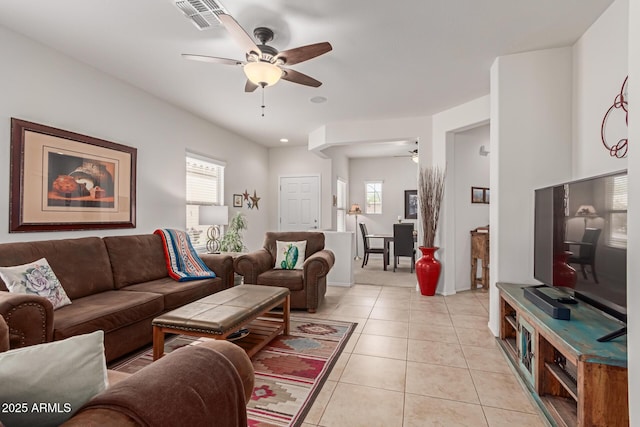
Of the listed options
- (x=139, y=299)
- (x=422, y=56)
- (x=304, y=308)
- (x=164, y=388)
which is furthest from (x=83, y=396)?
(x=422, y=56)

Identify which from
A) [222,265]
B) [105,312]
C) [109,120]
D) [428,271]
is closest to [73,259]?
[105,312]

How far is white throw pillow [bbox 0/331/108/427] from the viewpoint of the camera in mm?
660

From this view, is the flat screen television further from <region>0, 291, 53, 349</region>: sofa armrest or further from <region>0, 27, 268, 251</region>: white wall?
<region>0, 27, 268, 251</region>: white wall

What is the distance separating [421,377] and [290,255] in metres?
2.23

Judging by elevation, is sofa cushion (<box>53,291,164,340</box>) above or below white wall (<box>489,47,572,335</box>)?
below

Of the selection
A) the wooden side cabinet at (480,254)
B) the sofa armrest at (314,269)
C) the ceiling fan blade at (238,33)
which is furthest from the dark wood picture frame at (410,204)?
the ceiling fan blade at (238,33)

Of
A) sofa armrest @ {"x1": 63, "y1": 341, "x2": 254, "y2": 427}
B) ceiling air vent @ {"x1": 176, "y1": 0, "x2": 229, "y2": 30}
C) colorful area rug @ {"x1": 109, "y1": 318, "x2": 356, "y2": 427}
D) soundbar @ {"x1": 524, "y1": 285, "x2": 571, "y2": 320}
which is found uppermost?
ceiling air vent @ {"x1": 176, "y1": 0, "x2": 229, "y2": 30}

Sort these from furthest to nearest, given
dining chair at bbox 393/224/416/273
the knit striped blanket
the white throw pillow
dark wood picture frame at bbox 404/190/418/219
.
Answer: dark wood picture frame at bbox 404/190/418/219 → dining chair at bbox 393/224/416/273 → the knit striped blanket → the white throw pillow

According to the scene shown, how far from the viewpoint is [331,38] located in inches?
103

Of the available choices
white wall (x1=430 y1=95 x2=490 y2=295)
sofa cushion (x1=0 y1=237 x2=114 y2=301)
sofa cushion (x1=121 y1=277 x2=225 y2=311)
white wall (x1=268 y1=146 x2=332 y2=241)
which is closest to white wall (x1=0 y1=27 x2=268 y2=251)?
sofa cushion (x1=0 y1=237 x2=114 y2=301)

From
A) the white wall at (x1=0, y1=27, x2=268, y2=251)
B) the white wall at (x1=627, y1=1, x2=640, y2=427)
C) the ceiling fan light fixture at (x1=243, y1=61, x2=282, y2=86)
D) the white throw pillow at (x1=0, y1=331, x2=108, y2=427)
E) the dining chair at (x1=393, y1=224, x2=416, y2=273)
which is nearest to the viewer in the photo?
the white throw pillow at (x1=0, y1=331, x2=108, y2=427)

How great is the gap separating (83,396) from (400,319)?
3.17 metres

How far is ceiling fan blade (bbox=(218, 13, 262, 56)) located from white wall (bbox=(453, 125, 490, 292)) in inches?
137

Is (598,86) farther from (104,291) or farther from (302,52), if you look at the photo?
(104,291)
